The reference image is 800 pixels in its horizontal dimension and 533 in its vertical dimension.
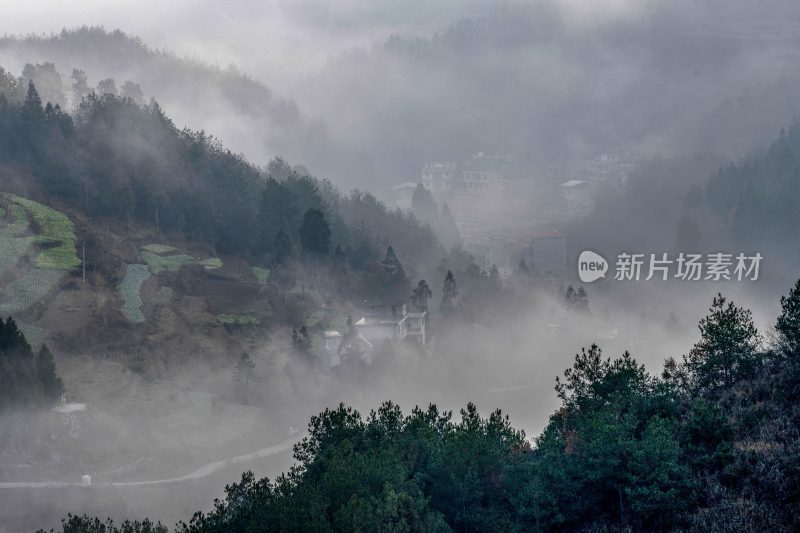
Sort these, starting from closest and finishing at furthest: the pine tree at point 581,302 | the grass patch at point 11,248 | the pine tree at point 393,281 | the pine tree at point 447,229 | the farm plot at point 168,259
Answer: the grass patch at point 11,248
the farm plot at point 168,259
the pine tree at point 393,281
the pine tree at point 581,302
the pine tree at point 447,229

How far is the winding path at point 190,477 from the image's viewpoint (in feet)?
180

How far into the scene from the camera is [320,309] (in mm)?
88062

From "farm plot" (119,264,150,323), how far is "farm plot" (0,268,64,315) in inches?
210

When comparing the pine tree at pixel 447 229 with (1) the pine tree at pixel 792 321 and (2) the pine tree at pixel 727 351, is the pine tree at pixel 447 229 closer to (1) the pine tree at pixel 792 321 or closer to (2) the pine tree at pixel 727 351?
(2) the pine tree at pixel 727 351

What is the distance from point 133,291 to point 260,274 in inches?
605

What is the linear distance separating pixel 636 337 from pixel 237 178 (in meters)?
44.9

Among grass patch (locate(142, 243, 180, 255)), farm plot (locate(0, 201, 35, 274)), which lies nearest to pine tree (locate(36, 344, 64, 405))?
farm plot (locate(0, 201, 35, 274))

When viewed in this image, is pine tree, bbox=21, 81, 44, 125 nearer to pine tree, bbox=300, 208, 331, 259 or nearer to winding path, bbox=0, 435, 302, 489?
pine tree, bbox=300, 208, 331, 259

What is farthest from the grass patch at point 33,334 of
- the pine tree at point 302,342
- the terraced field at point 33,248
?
the pine tree at point 302,342

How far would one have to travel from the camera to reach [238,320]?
269 ft

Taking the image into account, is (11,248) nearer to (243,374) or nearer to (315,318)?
(243,374)

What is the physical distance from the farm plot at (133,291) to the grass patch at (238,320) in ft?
22.7

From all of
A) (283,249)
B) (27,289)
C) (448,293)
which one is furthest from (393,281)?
(27,289)

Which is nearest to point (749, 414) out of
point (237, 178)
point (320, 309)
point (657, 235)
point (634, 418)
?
point (634, 418)
